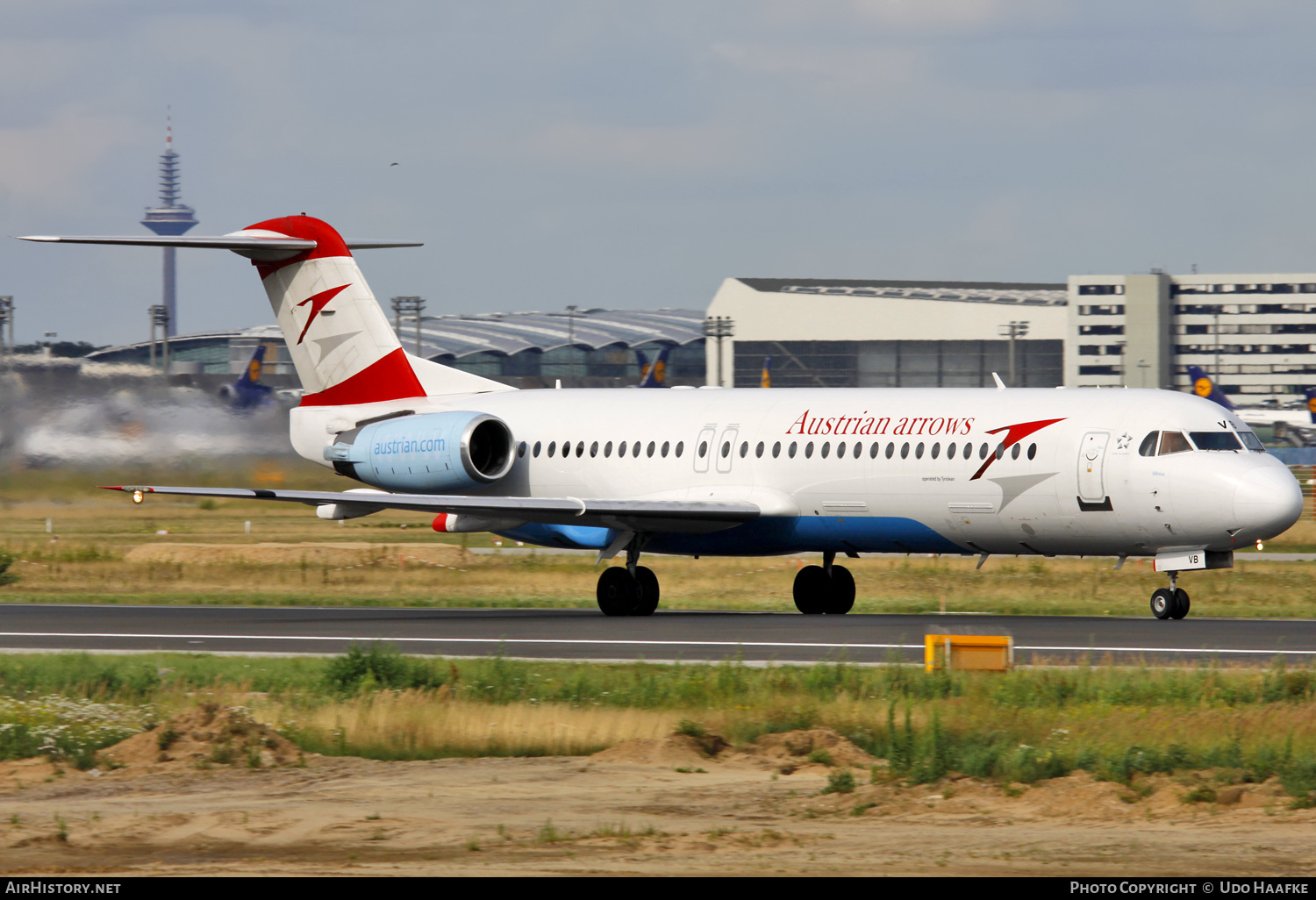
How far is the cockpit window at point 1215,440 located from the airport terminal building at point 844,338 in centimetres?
9431

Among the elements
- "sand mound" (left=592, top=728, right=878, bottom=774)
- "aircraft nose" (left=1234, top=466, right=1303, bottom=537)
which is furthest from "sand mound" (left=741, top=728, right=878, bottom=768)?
"aircraft nose" (left=1234, top=466, right=1303, bottom=537)

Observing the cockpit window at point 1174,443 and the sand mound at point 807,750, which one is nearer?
the sand mound at point 807,750

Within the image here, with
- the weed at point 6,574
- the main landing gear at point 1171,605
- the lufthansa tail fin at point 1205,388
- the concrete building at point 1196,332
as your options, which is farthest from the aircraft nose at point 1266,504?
the concrete building at point 1196,332

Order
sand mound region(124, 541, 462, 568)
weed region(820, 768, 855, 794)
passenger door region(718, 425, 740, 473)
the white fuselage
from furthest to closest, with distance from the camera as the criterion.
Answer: sand mound region(124, 541, 462, 568), passenger door region(718, 425, 740, 473), the white fuselage, weed region(820, 768, 855, 794)

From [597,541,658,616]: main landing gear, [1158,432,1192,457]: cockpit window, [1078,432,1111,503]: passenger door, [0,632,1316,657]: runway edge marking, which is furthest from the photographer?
[597,541,658,616]: main landing gear

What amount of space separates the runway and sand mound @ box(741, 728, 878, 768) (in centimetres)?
642

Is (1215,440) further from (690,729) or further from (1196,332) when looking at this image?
(1196,332)

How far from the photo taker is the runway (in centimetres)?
2269

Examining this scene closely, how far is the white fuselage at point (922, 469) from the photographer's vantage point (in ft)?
86.7

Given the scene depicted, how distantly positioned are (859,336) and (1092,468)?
387ft

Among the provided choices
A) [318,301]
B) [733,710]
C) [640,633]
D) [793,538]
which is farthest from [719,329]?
[733,710]

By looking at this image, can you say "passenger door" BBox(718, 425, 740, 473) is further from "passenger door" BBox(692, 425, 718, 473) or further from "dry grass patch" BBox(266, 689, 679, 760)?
"dry grass patch" BBox(266, 689, 679, 760)

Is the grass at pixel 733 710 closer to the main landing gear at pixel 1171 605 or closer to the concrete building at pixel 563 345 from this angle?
the main landing gear at pixel 1171 605

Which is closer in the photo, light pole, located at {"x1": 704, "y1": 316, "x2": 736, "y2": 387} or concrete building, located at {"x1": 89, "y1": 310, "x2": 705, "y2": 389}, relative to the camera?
light pole, located at {"x1": 704, "y1": 316, "x2": 736, "y2": 387}
